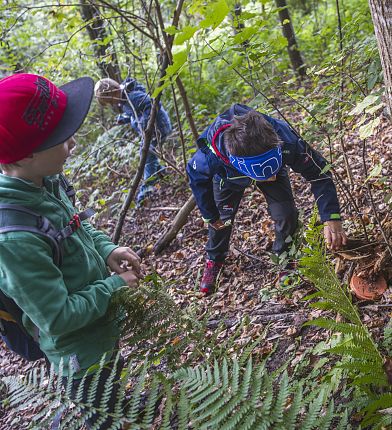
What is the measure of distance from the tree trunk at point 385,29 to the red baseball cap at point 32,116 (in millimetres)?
1329

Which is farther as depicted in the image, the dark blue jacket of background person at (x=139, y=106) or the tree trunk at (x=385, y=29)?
the dark blue jacket of background person at (x=139, y=106)

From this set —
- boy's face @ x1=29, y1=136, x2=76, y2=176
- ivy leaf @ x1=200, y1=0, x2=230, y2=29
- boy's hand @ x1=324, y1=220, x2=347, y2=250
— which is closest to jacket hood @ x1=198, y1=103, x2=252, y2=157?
boy's hand @ x1=324, y1=220, x2=347, y2=250

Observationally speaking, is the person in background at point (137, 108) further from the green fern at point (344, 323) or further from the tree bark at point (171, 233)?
the green fern at point (344, 323)

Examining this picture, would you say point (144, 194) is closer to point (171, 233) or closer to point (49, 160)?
point (171, 233)

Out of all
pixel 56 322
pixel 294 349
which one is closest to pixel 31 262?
pixel 56 322

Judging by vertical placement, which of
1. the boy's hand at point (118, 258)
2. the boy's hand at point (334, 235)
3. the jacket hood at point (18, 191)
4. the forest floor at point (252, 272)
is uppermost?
the jacket hood at point (18, 191)

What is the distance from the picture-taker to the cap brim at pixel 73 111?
178 centimetres

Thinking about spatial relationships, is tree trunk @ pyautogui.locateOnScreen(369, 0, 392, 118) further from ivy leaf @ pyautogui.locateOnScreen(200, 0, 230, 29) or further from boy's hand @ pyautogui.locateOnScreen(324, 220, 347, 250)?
boy's hand @ pyautogui.locateOnScreen(324, 220, 347, 250)

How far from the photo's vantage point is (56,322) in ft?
5.77

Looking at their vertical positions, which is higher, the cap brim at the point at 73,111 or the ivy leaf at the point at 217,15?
the ivy leaf at the point at 217,15

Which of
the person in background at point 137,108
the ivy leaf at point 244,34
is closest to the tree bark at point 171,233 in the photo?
the person in background at point 137,108

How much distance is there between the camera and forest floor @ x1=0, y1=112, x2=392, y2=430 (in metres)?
2.82

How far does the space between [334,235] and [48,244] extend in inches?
75.2

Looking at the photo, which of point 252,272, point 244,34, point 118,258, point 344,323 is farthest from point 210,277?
point 244,34
